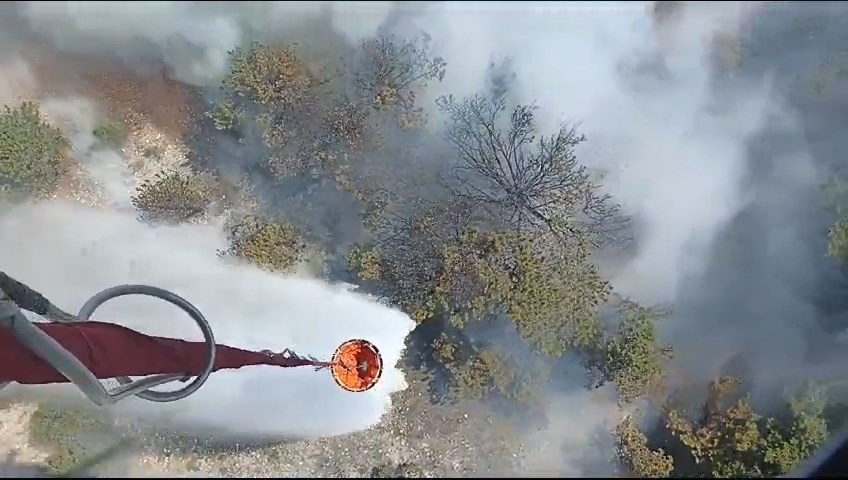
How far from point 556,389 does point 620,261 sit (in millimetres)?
507

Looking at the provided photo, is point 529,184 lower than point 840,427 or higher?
higher

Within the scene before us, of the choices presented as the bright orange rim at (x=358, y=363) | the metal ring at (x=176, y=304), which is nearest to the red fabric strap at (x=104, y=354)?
the metal ring at (x=176, y=304)

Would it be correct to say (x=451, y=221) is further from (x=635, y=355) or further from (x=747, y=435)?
(x=747, y=435)

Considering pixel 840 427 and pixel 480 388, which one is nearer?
pixel 840 427

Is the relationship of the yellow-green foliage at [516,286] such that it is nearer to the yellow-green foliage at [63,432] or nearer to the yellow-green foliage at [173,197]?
the yellow-green foliage at [173,197]

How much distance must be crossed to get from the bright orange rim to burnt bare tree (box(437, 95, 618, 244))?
636 millimetres

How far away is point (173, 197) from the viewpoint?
256cm

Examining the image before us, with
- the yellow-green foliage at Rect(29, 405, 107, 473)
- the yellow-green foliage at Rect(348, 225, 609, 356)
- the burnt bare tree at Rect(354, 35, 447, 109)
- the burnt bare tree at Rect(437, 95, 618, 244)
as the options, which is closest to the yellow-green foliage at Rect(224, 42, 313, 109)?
the burnt bare tree at Rect(354, 35, 447, 109)

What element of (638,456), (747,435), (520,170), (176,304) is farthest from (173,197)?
(747,435)

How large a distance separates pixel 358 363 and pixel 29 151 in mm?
1366

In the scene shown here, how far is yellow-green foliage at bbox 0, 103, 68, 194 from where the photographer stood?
96.1 inches

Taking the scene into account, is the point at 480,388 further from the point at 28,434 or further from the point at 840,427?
the point at 28,434

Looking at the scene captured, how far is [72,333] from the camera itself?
3.70 ft

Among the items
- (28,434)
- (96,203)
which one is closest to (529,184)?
(96,203)
